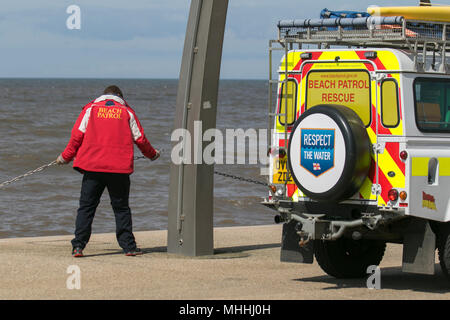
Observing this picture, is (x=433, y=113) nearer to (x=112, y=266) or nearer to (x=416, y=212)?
(x=416, y=212)

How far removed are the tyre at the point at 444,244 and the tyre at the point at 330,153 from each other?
0.91 metres

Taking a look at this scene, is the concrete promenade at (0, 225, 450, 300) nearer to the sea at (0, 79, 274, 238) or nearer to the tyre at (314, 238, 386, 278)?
the tyre at (314, 238, 386, 278)

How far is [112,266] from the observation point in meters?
10.0

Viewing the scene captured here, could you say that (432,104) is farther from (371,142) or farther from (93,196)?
(93,196)

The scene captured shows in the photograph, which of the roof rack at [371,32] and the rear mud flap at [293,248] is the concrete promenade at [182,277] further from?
the roof rack at [371,32]

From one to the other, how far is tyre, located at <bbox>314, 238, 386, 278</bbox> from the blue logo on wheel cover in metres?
1.20

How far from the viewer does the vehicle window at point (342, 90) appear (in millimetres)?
8867

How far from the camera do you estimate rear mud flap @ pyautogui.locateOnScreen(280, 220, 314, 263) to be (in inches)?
372

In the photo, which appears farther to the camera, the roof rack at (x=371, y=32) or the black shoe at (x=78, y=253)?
the black shoe at (x=78, y=253)

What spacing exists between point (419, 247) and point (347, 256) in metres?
1.22

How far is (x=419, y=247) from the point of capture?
8.84m

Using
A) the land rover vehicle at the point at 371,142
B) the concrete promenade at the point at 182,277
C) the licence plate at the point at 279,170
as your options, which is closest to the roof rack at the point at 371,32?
the land rover vehicle at the point at 371,142
